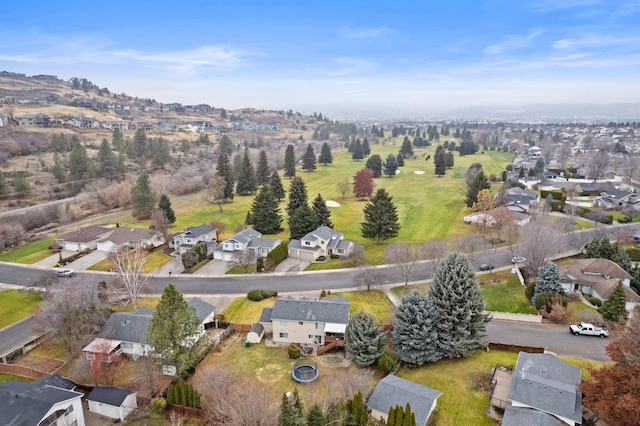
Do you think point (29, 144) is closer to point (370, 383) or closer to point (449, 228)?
point (449, 228)

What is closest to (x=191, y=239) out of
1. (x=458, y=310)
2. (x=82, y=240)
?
(x=82, y=240)

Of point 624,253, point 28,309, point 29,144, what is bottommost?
point 28,309

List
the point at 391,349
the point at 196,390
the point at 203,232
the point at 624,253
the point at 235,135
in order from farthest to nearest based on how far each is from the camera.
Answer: the point at 235,135, the point at 203,232, the point at 624,253, the point at 391,349, the point at 196,390

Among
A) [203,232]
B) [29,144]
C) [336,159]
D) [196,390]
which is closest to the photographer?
[196,390]

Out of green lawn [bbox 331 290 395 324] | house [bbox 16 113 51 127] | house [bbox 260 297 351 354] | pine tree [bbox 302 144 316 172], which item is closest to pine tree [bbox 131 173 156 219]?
green lawn [bbox 331 290 395 324]

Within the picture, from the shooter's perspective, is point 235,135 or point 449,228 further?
point 235,135

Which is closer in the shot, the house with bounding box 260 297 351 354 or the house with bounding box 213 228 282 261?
the house with bounding box 260 297 351 354

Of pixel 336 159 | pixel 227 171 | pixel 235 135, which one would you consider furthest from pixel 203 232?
pixel 235 135

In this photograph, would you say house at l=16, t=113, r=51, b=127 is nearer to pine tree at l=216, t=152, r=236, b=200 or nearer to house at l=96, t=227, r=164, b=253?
pine tree at l=216, t=152, r=236, b=200

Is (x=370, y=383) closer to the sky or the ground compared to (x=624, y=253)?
closer to the ground
